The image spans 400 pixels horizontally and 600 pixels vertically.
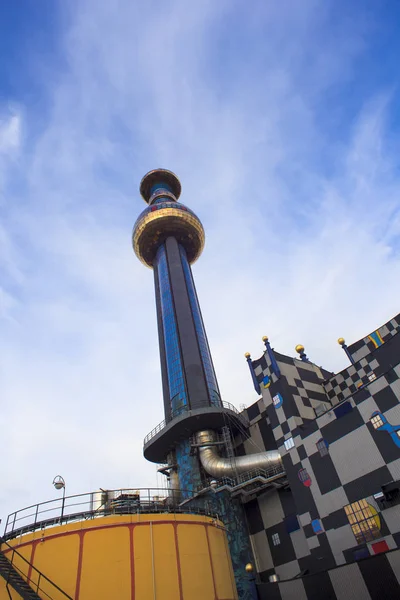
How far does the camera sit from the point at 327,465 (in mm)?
26219

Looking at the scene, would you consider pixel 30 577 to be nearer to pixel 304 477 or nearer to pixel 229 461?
pixel 304 477

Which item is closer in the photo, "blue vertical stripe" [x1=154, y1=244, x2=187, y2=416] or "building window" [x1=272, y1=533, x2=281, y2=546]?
"building window" [x1=272, y1=533, x2=281, y2=546]

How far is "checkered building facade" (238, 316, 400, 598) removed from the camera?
22.8 metres

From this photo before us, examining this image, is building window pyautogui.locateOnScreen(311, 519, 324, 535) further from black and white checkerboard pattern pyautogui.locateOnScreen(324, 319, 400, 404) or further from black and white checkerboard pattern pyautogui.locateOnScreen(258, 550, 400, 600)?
black and white checkerboard pattern pyautogui.locateOnScreen(324, 319, 400, 404)

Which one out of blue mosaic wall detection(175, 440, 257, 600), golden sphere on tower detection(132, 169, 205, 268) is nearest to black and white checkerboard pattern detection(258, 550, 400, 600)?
blue mosaic wall detection(175, 440, 257, 600)

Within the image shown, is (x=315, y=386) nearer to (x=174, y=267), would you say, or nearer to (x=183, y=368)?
(x=183, y=368)

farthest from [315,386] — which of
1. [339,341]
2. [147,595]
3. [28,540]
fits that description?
[28,540]

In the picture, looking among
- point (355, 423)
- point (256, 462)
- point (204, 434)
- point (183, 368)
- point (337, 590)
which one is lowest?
point (337, 590)

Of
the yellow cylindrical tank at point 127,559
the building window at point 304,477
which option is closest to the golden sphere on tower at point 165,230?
the building window at point 304,477

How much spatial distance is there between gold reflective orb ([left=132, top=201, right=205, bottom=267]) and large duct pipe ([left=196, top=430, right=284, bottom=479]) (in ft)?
114

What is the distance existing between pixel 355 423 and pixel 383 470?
3256 millimetres

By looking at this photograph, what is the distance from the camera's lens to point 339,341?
40.8 m

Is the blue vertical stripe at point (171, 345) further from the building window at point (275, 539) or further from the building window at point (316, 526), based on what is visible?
the building window at point (316, 526)

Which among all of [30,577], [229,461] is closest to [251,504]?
[229,461]
